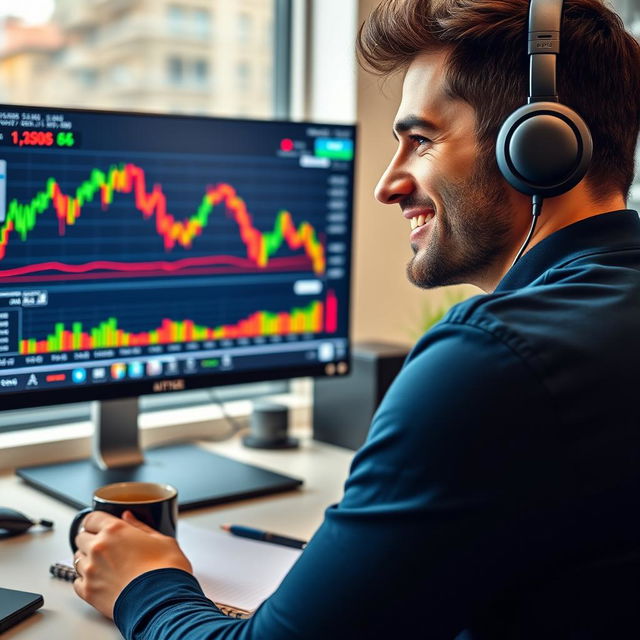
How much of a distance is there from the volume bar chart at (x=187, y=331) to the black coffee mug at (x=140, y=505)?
272 millimetres

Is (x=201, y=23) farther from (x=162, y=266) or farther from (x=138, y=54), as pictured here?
(x=162, y=266)

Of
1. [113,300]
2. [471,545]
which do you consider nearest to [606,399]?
[471,545]

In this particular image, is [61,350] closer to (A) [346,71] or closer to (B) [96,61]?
(B) [96,61]

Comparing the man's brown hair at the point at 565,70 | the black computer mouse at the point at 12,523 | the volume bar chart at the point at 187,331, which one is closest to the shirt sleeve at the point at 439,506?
the man's brown hair at the point at 565,70

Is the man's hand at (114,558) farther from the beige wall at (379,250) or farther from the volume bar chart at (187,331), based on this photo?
the beige wall at (379,250)

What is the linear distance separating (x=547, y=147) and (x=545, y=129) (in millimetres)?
23

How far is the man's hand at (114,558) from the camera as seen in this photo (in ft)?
3.02

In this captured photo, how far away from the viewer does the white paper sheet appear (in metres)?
0.98

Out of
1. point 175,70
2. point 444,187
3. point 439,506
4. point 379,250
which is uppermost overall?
point 175,70

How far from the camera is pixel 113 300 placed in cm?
129

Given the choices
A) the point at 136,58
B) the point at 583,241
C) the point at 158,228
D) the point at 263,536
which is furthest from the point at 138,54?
the point at 583,241

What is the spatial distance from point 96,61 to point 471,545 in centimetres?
129

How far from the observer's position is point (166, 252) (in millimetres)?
1327

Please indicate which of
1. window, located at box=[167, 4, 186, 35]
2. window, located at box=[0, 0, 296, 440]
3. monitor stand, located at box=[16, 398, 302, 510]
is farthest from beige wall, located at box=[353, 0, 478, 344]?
monitor stand, located at box=[16, 398, 302, 510]
